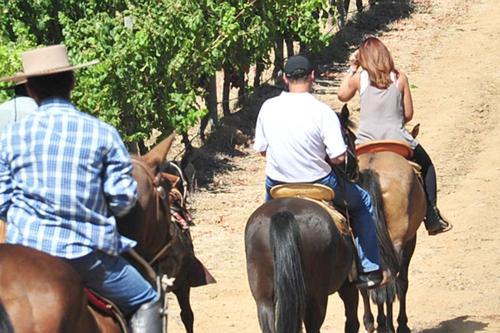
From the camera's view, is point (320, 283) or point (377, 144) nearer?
point (320, 283)

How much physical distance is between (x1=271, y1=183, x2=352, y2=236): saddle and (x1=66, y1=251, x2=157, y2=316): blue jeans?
9.05 feet

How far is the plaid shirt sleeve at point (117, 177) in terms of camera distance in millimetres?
5277

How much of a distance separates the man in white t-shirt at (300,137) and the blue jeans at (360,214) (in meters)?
0.01

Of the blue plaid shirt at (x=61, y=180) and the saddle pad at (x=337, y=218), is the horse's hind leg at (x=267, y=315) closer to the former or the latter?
the saddle pad at (x=337, y=218)

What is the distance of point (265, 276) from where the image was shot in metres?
7.97

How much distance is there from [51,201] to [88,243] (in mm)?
256

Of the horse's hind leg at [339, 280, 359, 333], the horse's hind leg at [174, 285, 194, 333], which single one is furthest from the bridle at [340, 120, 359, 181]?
the horse's hind leg at [174, 285, 194, 333]

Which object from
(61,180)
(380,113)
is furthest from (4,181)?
(380,113)

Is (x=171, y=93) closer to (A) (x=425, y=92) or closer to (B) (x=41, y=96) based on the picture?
(A) (x=425, y=92)

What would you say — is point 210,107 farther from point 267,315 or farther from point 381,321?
point 267,315

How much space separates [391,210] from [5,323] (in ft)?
18.8

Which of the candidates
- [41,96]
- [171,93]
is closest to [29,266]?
[41,96]

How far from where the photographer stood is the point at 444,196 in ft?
54.5

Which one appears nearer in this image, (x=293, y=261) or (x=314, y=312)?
(x=293, y=261)
